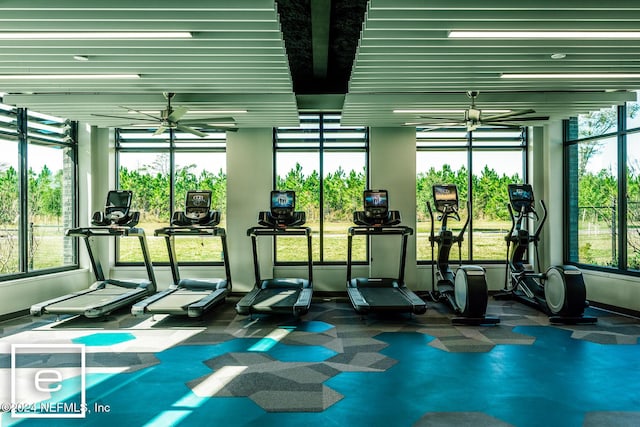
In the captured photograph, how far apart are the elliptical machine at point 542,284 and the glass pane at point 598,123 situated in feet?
5.53

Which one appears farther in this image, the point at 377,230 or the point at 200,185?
the point at 200,185

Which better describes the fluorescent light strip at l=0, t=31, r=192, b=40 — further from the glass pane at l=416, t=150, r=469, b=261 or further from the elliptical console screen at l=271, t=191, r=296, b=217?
the glass pane at l=416, t=150, r=469, b=261

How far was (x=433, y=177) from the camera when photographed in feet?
29.2

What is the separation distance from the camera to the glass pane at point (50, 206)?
7199mm

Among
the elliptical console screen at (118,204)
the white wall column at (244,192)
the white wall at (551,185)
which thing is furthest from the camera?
the white wall column at (244,192)

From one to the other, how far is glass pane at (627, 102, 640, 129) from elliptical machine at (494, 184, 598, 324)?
1.81 metres

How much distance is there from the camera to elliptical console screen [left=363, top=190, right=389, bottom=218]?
294 inches

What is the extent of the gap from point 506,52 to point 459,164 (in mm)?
4257

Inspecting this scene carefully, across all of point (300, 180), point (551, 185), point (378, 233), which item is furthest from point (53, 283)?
point (551, 185)

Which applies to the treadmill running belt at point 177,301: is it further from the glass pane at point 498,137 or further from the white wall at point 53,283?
the glass pane at point 498,137

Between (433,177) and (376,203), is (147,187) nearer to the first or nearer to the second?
(376,203)

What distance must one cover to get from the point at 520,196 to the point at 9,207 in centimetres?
859

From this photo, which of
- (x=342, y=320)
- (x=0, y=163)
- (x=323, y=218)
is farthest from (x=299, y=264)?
(x=0, y=163)

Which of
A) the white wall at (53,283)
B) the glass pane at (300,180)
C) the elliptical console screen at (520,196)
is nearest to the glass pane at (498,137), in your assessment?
the elliptical console screen at (520,196)
